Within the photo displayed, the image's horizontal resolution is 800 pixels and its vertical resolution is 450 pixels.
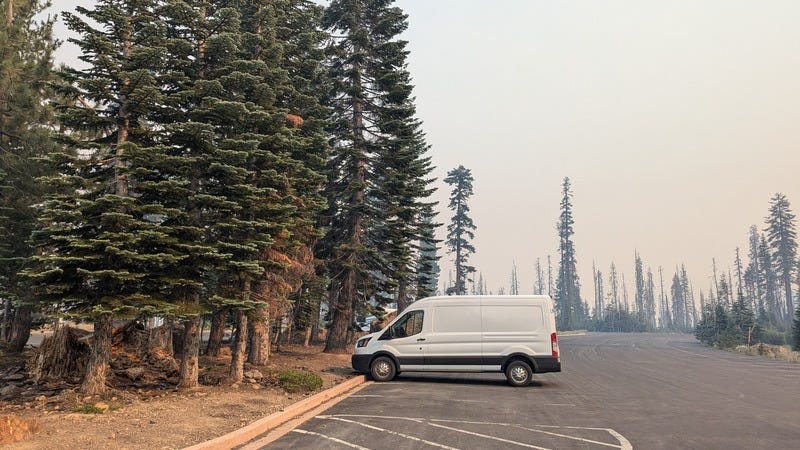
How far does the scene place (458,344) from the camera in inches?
570

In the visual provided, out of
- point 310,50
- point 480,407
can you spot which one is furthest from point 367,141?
point 480,407

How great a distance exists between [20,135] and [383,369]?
1766 cm

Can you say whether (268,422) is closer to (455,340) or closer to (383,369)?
(383,369)

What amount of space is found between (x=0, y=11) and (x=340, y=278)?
59.8 ft

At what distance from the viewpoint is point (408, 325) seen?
14.9m

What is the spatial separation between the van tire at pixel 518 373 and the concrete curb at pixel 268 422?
490 cm

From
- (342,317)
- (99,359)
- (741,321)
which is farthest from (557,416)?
(741,321)

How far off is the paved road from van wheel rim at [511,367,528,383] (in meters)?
0.40

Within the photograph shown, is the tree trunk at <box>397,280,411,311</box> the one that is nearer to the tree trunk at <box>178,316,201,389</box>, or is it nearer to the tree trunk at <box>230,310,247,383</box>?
the tree trunk at <box>230,310,247,383</box>

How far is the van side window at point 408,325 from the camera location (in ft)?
48.7

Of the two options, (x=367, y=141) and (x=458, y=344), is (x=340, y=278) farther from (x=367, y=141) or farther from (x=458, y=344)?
(x=458, y=344)

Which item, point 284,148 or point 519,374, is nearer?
point 519,374

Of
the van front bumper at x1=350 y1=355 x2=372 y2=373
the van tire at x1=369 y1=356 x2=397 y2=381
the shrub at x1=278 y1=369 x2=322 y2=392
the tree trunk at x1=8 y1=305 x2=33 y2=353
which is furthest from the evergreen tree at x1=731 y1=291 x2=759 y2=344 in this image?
the tree trunk at x1=8 y1=305 x2=33 y2=353

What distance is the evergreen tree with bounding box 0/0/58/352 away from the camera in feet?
57.9
